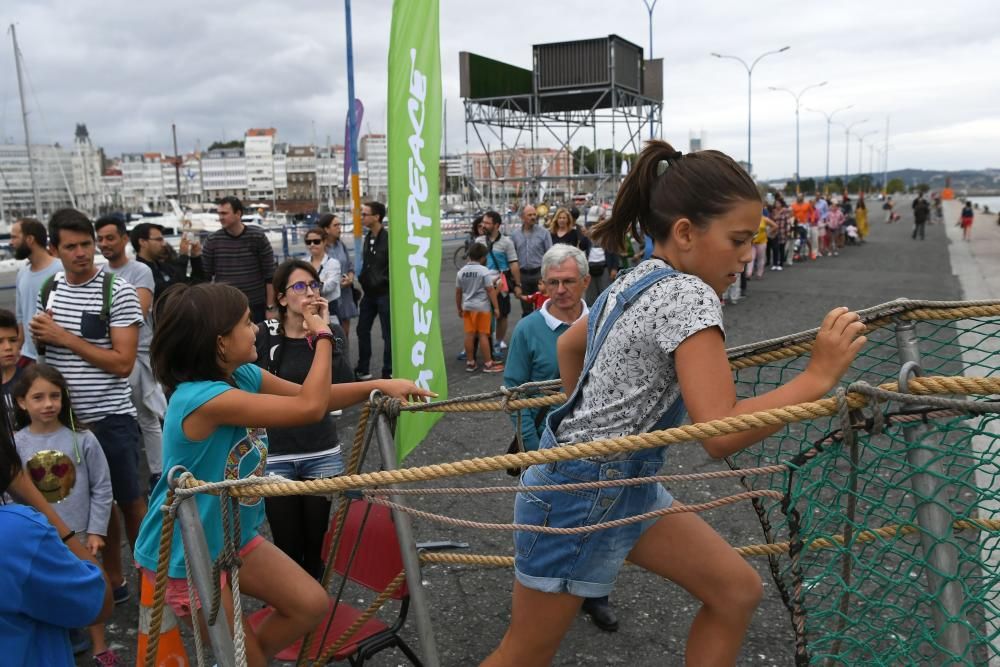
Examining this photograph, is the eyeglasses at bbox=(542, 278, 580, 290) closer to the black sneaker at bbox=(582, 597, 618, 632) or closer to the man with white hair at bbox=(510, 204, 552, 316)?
the black sneaker at bbox=(582, 597, 618, 632)

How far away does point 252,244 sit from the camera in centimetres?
743

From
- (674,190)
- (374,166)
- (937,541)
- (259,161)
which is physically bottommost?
(937,541)

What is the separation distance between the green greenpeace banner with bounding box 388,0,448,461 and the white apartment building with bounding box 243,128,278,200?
7446 inches

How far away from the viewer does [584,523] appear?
6.75 feet

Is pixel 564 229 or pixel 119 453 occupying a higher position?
pixel 564 229

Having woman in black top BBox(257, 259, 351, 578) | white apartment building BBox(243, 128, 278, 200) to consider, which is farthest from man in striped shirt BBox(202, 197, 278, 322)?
white apartment building BBox(243, 128, 278, 200)

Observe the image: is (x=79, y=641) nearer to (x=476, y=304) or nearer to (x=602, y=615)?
(x=602, y=615)

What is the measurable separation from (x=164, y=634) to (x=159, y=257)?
212 inches

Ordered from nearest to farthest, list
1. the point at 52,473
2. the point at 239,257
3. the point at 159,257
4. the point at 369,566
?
the point at 369,566 < the point at 52,473 < the point at 159,257 < the point at 239,257

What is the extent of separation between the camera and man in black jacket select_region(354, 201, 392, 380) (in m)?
8.55

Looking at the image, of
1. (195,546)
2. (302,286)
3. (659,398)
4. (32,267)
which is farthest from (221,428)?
(32,267)

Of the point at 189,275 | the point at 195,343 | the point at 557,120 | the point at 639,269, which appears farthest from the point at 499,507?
the point at 557,120

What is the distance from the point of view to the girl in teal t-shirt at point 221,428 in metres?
2.41

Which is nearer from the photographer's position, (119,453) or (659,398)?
(659,398)
